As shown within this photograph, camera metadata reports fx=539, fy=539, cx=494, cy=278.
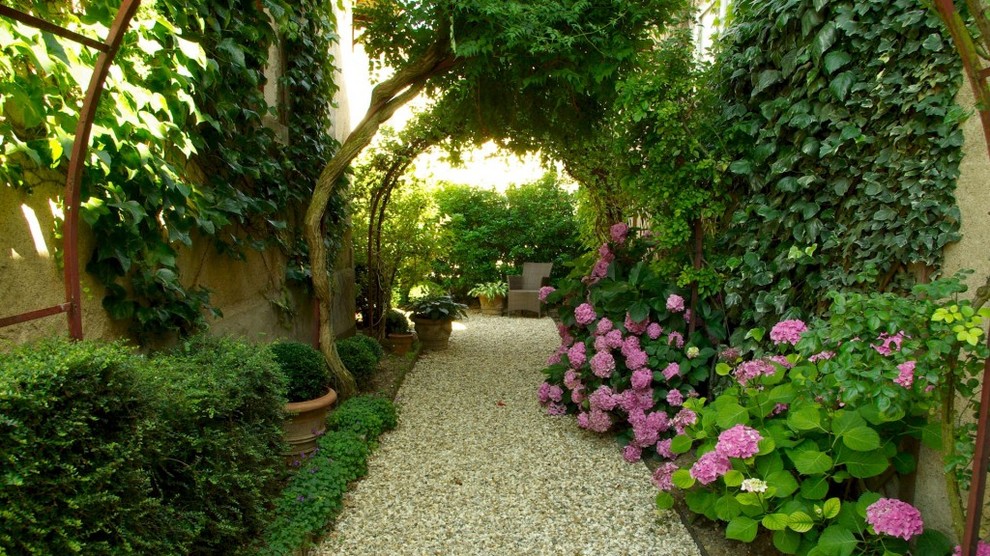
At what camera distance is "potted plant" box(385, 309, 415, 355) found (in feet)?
19.3

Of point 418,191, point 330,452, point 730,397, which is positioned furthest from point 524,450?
point 418,191

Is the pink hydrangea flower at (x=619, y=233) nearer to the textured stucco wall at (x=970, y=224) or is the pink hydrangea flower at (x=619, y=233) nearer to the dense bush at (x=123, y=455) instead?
the textured stucco wall at (x=970, y=224)

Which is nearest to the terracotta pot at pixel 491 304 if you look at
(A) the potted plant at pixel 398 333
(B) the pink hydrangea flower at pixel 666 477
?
(A) the potted plant at pixel 398 333

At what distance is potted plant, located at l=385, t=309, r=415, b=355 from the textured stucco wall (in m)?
4.71

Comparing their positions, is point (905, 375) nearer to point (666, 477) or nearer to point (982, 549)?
point (982, 549)

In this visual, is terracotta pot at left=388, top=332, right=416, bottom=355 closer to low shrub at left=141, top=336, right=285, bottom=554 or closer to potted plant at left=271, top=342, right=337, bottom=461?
potted plant at left=271, top=342, right=337, bottom=461

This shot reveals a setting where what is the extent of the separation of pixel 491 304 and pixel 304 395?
6321 millimetres

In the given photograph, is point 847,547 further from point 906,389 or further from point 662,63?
point 662,63

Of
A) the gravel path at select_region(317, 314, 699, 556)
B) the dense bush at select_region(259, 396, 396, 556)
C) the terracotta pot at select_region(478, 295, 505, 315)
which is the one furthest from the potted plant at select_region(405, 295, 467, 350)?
the terracotta pot at select_region(478, 295, 505, 315)

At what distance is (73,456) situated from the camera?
1.37m

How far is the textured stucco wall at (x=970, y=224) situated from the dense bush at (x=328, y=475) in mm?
2364

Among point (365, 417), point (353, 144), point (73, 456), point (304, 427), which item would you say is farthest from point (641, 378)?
point (73, 456)

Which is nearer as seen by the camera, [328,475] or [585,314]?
[328,475]

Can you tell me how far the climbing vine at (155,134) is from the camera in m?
1.84
